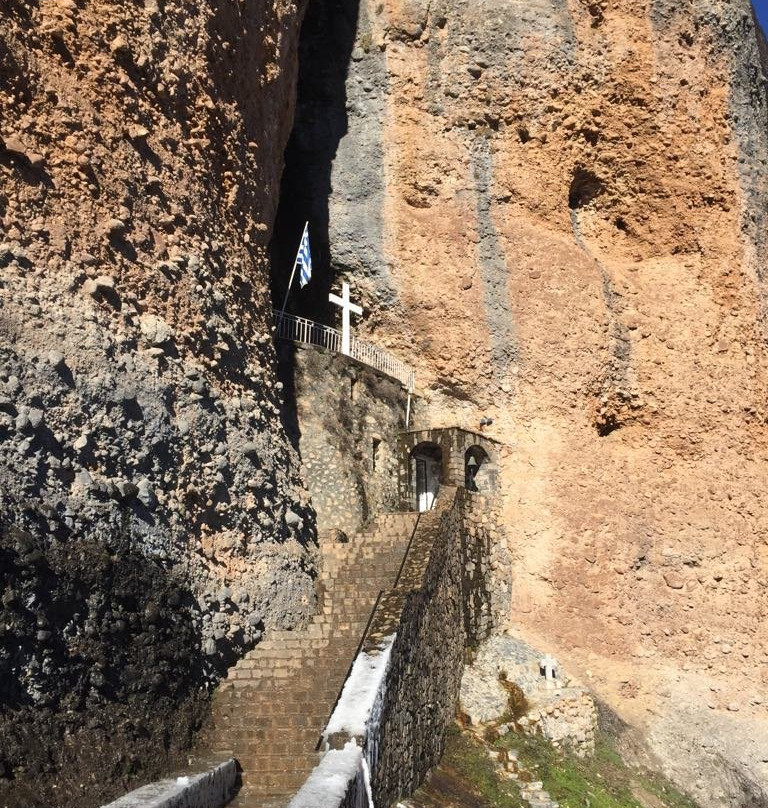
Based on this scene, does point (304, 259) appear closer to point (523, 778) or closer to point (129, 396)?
point (129, 396)

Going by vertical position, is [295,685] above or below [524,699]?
above

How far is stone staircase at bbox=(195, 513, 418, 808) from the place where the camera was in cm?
809

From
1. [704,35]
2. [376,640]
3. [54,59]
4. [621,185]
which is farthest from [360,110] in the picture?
[376,640]

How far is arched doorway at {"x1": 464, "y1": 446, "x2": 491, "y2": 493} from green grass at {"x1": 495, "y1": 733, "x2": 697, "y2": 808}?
3805 mm

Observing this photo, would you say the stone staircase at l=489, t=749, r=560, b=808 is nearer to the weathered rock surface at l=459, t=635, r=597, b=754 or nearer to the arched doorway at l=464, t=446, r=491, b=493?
the weathered rock surface at l=459, t=635, r=597, b=754

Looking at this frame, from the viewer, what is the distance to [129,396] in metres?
8.88

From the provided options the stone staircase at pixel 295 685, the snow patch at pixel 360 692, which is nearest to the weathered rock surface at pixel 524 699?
the stone staircase at pixel 295 685

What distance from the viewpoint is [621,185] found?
618 inches

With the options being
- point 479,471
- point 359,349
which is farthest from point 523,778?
point 359,349

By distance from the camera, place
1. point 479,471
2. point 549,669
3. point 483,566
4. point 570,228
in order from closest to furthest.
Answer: point 549,669, point 483,566, point 479,471, point 570,228

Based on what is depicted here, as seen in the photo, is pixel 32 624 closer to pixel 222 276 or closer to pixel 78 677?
pixel 78 677

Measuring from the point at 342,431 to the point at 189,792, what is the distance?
22.8 ft

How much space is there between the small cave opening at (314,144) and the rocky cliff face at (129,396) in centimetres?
416

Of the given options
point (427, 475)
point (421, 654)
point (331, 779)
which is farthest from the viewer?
point (427, 475)
